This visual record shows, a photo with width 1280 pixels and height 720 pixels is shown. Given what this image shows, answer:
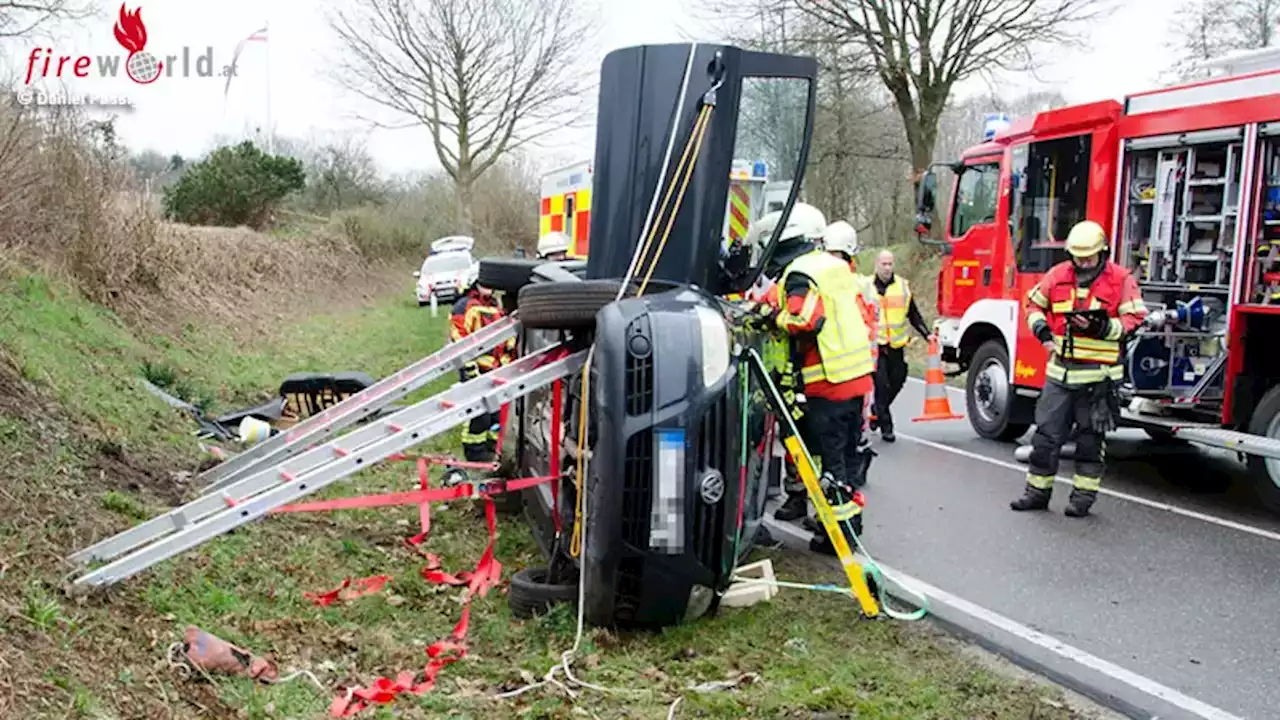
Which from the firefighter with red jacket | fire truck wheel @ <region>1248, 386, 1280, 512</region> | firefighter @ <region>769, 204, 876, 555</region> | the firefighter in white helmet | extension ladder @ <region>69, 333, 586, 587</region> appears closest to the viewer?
extension ladder @ <region>69, 333, 586, 587</region>

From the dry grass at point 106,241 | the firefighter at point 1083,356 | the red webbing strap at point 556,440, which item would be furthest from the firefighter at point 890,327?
the dry grass at point 106,241

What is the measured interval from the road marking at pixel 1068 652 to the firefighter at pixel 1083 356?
180 cm

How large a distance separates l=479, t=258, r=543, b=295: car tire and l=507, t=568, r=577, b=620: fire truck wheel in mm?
2412

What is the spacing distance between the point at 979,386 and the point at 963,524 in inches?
130

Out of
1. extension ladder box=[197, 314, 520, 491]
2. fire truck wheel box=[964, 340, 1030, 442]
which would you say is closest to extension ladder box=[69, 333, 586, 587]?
extension ladder box=[197, 314, 520, 491]

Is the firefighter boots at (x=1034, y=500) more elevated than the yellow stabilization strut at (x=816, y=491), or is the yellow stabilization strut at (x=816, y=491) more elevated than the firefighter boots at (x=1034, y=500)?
the yellow stabilization strut at (x=816, y=491)

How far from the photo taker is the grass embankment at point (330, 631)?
337 cm

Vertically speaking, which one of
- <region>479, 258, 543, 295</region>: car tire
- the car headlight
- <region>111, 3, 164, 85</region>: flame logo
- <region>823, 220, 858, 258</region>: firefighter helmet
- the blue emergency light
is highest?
<region>111, 3, 164, 85</region>: flame logo

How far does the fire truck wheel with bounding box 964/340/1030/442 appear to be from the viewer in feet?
30.5

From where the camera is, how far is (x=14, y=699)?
2.84m

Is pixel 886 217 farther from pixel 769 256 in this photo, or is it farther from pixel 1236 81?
pixel 769 256

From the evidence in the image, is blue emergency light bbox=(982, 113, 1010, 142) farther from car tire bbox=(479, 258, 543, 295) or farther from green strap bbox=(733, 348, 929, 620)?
green strap bbox=(733, 348, 929, 620)

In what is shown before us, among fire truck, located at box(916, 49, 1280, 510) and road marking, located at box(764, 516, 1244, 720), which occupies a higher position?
fire truck, located at box(916, 49, 1280, 510)

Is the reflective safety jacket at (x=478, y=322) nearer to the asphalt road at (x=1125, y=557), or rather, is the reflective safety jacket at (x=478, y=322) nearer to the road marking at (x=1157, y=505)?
the asphalt road at (x=1125, y=557)
